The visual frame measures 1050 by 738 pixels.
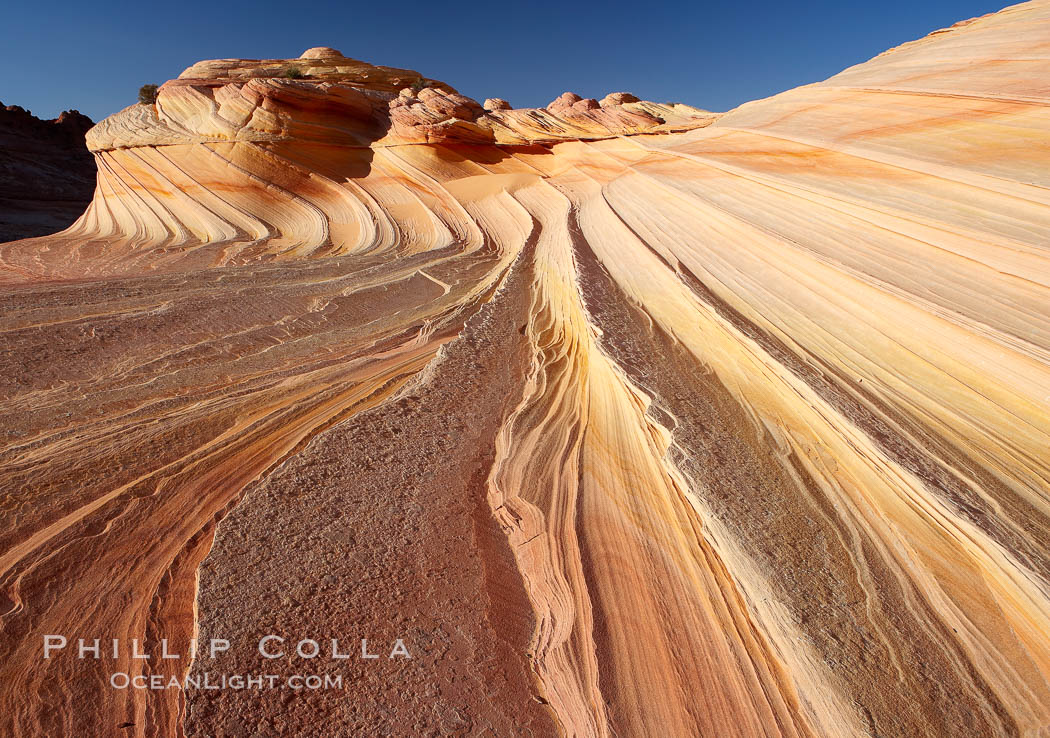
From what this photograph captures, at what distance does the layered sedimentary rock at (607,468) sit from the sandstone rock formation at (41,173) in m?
18.9

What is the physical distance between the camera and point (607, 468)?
329 centimetres

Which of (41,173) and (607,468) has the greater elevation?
(607,468)

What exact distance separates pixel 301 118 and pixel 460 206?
6793 mm

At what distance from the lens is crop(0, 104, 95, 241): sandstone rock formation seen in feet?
70.3

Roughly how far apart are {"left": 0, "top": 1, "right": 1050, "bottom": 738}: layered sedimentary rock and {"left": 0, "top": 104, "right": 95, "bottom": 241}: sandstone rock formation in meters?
18.9

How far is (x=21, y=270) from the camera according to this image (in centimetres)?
857

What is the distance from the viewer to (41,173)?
2548 centimetres

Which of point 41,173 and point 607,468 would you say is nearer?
point 607,468

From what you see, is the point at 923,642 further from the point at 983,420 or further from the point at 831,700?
the point at 983,420

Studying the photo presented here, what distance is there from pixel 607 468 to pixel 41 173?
113ft

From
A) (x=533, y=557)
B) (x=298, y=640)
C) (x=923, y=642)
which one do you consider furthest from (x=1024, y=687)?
(x=298, y=640)

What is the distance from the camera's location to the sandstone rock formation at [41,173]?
21.4 metres

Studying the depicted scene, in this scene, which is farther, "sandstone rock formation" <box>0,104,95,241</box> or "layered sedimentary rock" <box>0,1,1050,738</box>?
"sandstone rock formation" <box>0,104,95,241</box>

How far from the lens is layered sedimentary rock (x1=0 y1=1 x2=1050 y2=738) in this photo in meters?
1.95
